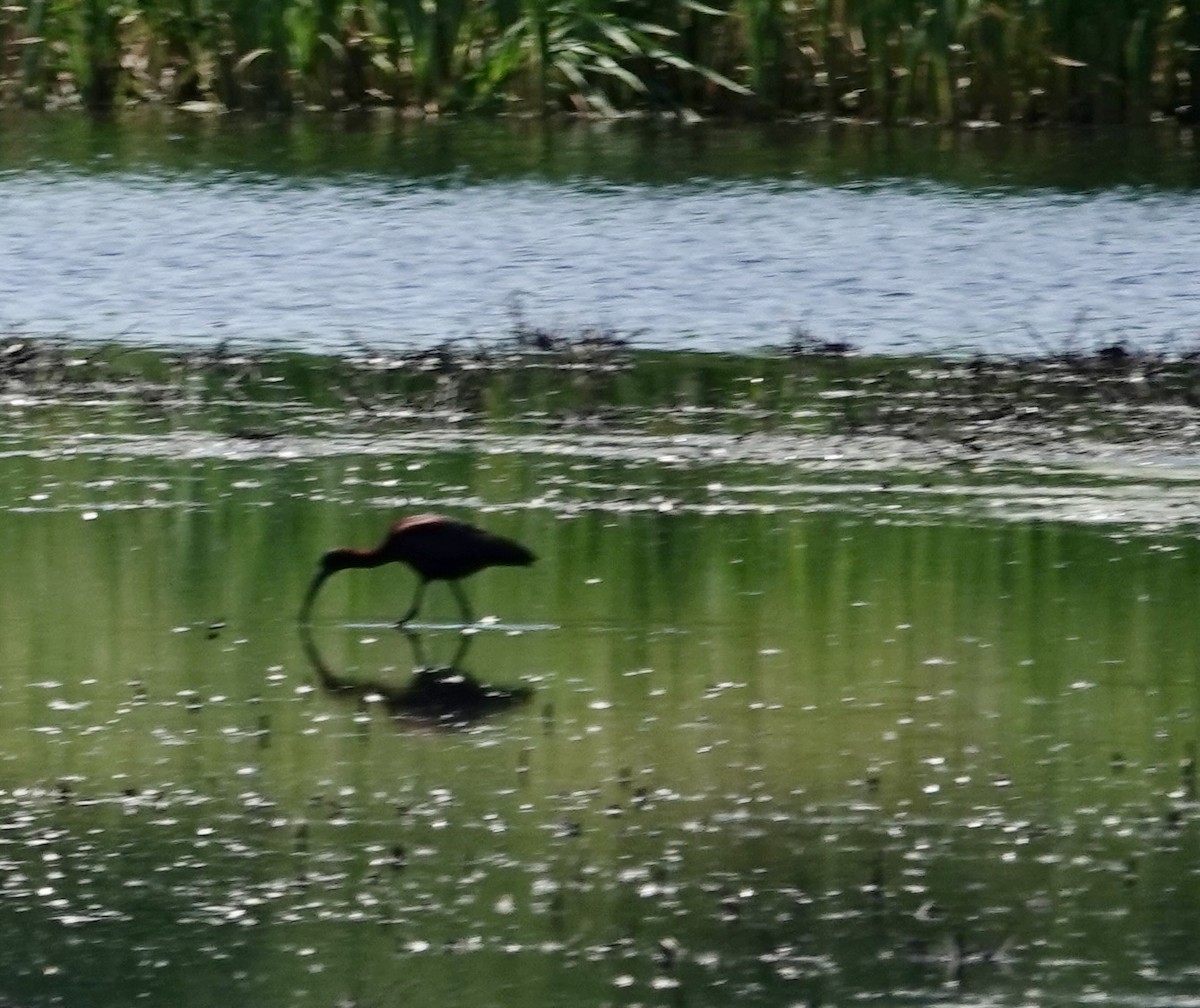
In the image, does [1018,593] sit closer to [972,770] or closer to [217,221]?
[972,770]

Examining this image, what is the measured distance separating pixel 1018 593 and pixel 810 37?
1424 cm

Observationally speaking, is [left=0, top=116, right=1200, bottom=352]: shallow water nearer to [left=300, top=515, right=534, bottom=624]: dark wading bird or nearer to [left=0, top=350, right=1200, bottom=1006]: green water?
[left=0, top=350, right=1200, bottom=1006]: green water

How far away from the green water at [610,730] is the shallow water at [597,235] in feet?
11.5

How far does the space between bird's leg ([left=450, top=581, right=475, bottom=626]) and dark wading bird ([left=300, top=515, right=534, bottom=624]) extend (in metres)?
0.13

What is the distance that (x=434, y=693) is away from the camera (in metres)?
7.99

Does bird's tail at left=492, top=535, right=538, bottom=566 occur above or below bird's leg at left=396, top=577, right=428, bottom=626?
above

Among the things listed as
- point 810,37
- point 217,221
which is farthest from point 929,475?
point 810,37

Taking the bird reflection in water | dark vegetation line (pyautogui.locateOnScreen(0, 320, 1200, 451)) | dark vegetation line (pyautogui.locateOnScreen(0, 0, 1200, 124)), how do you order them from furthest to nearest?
dark vegetation line (pyautogui.locateOnScreen(0, 0, 1200, 124)), dark vegetation line (pyautogui.locateOnScreen(0, 320, 1200, 451)), the bird reflection in water

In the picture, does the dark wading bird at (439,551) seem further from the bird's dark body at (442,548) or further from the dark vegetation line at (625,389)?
the dark vegetation line at (625,389)

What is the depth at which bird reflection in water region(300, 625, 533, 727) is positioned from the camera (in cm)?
777

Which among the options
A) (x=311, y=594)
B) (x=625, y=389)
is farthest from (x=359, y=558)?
(x=625, y=389)

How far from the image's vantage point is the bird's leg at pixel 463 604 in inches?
346

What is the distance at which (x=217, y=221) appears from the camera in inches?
731

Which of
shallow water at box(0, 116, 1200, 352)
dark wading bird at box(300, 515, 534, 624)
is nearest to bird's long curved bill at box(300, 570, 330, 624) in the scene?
dark wading bird at box(300, 515, 534, 624)
